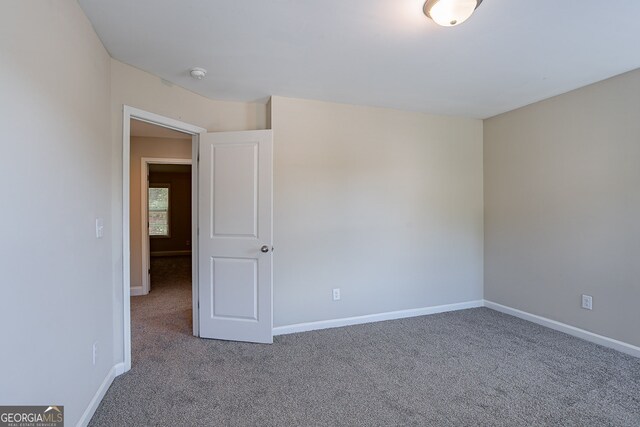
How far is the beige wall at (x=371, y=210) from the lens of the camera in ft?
10.3

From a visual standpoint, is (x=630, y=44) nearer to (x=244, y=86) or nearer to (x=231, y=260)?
(x=244, y=86)

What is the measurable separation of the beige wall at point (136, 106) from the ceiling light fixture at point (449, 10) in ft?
7.14

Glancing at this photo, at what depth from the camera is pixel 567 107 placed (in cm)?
301

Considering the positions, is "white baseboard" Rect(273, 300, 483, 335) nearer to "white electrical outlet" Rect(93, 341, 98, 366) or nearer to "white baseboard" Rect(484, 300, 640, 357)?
"white baseboard" Rect(484, 300, 640, 357)

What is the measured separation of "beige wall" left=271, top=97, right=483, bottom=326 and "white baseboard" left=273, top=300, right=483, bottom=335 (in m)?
0.06

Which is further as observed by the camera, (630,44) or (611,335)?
(611,335)

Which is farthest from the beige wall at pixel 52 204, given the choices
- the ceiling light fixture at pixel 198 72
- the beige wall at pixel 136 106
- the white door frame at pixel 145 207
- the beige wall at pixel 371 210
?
the white door frame at pixel 145 207

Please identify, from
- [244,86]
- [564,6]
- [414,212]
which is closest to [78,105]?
[244,86]

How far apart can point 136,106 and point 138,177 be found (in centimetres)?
230

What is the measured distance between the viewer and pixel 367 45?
83.4 inches

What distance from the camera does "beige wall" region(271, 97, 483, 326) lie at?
123 inches

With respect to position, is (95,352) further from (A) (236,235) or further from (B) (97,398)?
(A) (236,235)

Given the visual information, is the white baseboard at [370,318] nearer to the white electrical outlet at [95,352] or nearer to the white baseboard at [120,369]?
the white baseboard at [120,369]

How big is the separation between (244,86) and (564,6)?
2373 millimetres
